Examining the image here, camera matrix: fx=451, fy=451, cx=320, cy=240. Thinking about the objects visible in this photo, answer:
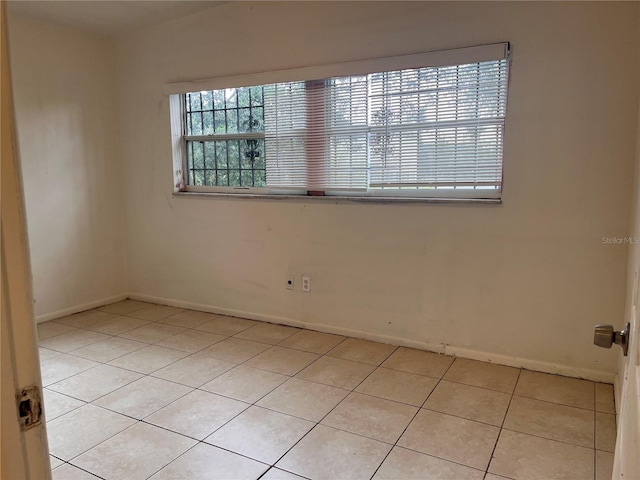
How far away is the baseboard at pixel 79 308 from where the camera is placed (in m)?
3.73

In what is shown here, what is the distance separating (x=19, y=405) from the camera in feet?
2.00

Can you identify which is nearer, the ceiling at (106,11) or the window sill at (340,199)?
the window sill at (340,199)

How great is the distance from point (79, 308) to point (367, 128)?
2956mm

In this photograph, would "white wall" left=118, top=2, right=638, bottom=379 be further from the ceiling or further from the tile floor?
the tile floor

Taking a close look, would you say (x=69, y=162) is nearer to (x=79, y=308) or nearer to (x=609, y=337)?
(x=79, y=308)

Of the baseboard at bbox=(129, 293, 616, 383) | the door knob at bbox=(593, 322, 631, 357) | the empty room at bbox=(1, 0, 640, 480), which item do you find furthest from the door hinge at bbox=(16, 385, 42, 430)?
the baseboard at bbox=(129, 293, 616, 383)

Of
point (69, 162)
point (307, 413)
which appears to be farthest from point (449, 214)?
point (69, 162)

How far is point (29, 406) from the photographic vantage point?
2.05 ft

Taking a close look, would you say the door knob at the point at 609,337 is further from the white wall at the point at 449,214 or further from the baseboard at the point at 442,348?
the baseboard at the point at 442,348

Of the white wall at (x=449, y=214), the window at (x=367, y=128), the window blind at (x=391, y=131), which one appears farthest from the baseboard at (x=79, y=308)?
the window blind at (x=391, y=131)

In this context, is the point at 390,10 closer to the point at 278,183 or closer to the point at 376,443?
the point at 278,183

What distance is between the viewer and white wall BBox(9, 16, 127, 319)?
11.6 ft

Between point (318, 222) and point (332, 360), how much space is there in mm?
998

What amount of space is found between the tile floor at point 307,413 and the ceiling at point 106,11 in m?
2.43
